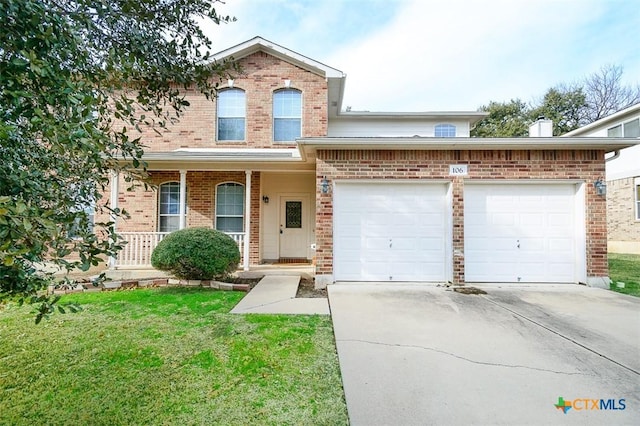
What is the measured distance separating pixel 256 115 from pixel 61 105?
31.2 ft

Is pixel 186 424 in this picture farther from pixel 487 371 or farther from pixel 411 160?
pixel 411 160

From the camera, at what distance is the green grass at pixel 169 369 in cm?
253

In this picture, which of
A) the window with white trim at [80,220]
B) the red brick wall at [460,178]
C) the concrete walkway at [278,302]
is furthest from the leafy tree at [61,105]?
the red brick wall at [460,178]

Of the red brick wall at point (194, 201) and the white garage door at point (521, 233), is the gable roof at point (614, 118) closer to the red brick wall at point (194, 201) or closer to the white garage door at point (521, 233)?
the white garage door at point (521, 233)

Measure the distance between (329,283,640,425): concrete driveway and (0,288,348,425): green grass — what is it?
0.39 m

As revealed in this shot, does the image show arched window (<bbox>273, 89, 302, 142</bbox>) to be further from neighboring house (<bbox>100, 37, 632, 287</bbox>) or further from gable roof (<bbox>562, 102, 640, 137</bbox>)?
gable roof (<bbox>562, 102, 640, 137</bbox>)

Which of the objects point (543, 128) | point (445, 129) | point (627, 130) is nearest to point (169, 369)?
point (543, 128)

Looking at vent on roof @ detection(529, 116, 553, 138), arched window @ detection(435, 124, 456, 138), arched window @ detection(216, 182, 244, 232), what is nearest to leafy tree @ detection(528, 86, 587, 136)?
arched window @ detection(435, 124, 456, 138)

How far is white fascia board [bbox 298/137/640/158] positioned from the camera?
6684 millimetres

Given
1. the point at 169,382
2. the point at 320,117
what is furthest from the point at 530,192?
the point at 169,382

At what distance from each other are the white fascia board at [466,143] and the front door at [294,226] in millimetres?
4160

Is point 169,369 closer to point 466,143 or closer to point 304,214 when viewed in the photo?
point 466,143

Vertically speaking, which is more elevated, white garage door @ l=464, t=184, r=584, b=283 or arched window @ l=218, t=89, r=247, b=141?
arched window @ l=218, t=89, r=247, b=141

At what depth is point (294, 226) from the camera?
435 inches
